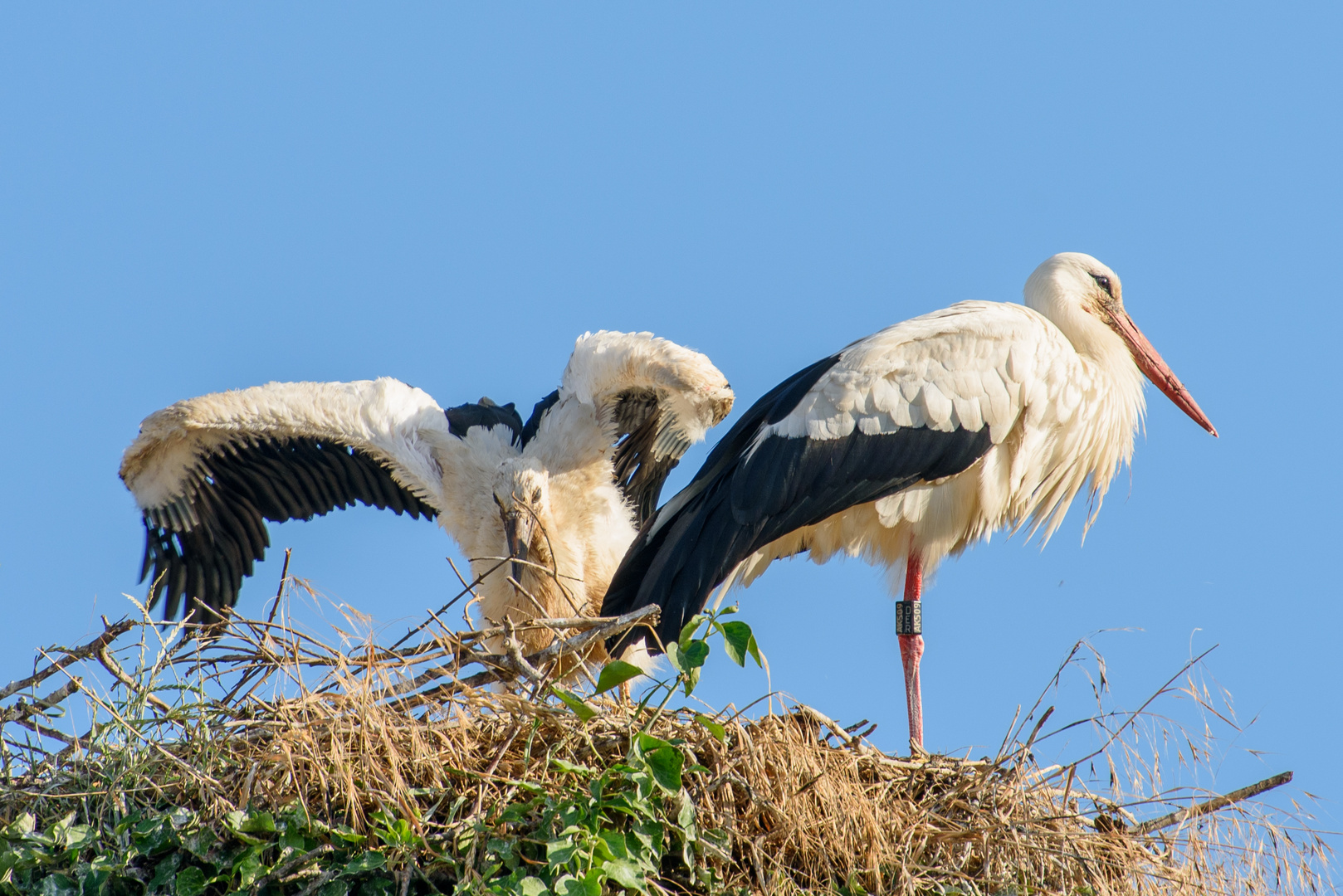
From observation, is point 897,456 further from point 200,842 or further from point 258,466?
point 258,466

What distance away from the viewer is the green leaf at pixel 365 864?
284 cm

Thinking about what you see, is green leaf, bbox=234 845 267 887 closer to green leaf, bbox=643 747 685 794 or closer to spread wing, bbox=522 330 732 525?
green leaf, bbox=643 747 685 794

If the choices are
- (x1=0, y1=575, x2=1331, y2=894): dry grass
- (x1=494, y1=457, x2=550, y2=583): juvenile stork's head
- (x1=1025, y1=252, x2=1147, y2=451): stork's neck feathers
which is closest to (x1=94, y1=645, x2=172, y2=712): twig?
(x1=0, y1=575, x2=1331, y2=894): dry grass

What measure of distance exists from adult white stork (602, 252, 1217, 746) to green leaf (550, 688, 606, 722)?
104cm

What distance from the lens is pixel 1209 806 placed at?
3.49 metres

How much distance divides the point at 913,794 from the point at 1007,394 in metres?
1.39

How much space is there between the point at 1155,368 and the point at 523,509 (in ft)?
7.16

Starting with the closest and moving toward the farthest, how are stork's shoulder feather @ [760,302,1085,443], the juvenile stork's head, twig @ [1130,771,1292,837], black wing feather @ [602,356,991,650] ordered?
twig @ [1130,771,1292,837] < black wing feather @ [602,356,991,650] < stork's shoulder feather @ [760,302,1085,443] < the juvenile stork's head

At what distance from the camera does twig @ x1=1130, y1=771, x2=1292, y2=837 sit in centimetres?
340

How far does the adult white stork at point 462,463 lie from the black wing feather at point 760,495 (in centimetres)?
48

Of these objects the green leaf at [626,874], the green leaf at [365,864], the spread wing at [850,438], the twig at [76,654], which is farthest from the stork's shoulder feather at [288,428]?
the green leaf at [626,874]

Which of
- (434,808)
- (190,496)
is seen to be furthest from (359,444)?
(434,808)

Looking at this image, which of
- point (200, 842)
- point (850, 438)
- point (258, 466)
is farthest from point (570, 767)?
point (258, 466)

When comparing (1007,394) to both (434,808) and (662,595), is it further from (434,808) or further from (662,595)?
(434,808)
